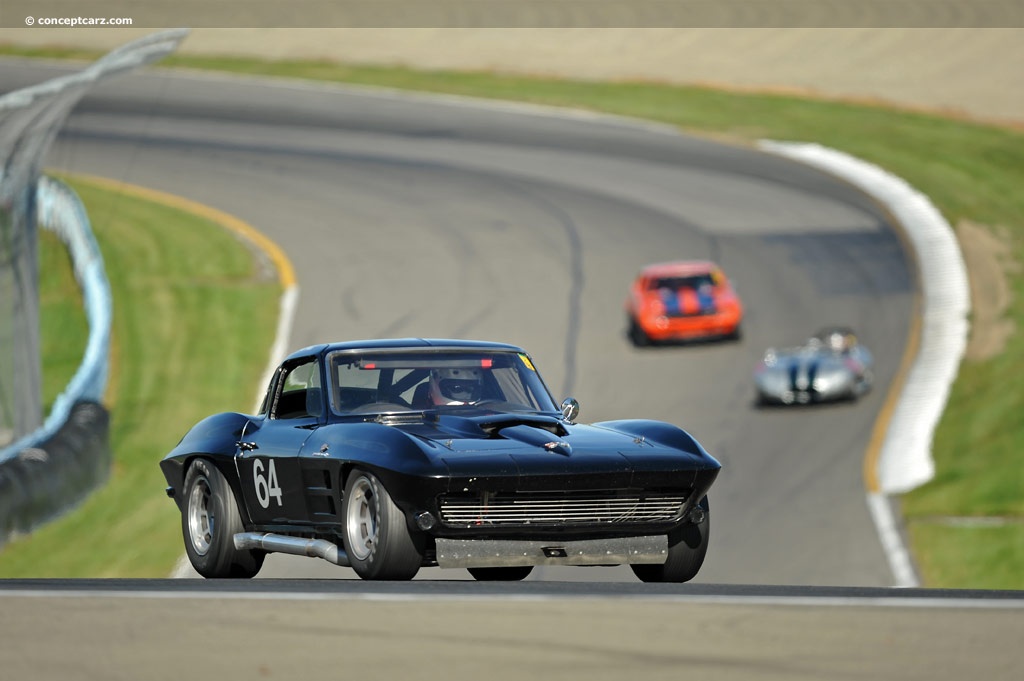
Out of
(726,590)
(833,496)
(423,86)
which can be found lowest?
(833,496)

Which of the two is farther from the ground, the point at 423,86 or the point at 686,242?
the point at 423,86

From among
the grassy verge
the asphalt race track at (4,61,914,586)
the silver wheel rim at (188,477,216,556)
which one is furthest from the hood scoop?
the grassy verge

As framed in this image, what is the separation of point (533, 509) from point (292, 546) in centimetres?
160

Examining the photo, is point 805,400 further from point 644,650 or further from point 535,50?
point 535,50

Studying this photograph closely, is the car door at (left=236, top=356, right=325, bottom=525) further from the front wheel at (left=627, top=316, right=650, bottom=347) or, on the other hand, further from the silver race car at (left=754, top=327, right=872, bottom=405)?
the front wheel at (left=627, top=316, right=650, bottom=347)

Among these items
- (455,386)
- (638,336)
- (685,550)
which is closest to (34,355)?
(638,336)

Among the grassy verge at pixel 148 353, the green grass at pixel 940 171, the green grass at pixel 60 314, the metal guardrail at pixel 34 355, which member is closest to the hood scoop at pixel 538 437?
the metal guardrail at pixel 34 355

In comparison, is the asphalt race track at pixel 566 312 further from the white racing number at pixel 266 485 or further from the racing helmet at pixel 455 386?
the racing helmet at pixel 455 386

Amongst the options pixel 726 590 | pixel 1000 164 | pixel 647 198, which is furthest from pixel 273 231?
pixel 726 590

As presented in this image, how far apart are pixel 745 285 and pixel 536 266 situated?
4.77 meters

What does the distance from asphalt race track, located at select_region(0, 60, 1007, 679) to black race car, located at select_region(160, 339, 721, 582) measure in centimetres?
39

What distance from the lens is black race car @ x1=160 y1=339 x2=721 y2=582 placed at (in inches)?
310

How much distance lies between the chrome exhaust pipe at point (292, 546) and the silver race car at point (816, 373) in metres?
21.3

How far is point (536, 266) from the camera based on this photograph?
38000 mm
